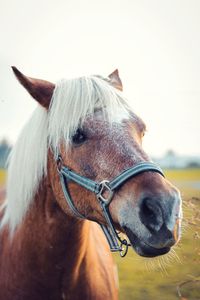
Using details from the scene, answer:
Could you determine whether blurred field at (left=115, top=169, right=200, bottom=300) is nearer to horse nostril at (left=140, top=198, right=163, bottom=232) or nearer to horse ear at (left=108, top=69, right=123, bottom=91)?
horse ear at (left=108, top=69, right=123, bottom=91)

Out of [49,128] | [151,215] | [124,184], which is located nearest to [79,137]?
[49,128]

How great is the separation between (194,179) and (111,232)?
8.25ft

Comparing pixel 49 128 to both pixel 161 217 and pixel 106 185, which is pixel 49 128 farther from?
pixel 161 217

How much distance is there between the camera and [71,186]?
1640 millimetres

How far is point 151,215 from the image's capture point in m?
1.30

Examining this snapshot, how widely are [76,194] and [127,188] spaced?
0.33 m

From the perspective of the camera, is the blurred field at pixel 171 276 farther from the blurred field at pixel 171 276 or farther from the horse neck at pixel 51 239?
the horse neck at pixel 51 239

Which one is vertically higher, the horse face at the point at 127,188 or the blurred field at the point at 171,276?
the horse face at the point at 127,188

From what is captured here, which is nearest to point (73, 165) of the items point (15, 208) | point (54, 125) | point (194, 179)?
point (54, 125)

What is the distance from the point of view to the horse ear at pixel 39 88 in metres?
1.67

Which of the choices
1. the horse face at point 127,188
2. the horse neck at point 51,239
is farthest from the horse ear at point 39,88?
the horse neck at point 51,239

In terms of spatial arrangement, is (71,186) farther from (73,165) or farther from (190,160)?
(190,160)

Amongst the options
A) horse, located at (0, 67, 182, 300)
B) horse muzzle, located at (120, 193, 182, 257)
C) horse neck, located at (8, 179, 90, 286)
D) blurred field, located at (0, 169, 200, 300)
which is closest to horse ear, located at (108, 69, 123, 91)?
horse, located at (0, 67, 182, 300)

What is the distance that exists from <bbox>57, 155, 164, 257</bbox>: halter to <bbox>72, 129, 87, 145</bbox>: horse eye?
0.42 ft
